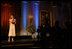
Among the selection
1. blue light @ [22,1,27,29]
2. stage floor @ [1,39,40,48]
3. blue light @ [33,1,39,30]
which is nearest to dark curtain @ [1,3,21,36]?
blue light @ [22,1,27,29]

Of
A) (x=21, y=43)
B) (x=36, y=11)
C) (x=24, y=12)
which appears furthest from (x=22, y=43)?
(x=36, y=11)

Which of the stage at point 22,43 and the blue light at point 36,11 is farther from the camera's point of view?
the blue light at point 36,11

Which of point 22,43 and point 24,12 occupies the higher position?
point 24,12

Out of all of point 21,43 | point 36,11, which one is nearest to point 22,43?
point 21,43

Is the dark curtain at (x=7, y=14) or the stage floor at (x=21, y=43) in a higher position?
the dark curtain at (x=7, y=14)

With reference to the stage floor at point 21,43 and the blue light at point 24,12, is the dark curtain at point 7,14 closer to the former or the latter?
the blue light at point 24,12

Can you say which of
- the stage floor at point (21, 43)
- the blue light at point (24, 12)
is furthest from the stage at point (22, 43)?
the blue light at point (24, 12)

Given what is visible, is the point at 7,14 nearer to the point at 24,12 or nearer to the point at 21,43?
the point at 24,12

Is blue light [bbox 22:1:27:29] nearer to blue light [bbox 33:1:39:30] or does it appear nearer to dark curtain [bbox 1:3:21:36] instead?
dark curtain [bbox 1:3:21:36]

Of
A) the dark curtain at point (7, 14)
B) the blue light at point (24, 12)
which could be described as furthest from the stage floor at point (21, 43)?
the blue light at point (24, 12)

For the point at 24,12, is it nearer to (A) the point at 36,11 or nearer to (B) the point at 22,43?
(A) the point at 36,11

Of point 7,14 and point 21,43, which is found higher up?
point 7,14

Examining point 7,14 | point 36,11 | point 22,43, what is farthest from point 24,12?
point 22,43

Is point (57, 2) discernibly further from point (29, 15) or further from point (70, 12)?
point (29, 15)
